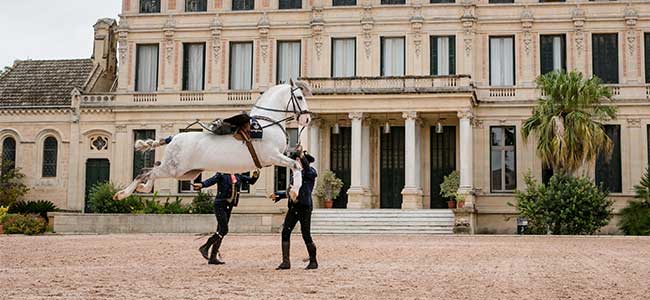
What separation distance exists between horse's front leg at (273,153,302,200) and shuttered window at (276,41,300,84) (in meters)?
29.2

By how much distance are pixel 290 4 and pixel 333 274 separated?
3080 centimetres

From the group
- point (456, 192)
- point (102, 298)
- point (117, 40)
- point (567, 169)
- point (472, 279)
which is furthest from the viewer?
point (117, 40)

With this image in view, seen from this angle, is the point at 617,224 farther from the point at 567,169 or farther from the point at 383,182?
the point at 383,182

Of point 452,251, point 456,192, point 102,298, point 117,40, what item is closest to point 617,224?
point 456,192

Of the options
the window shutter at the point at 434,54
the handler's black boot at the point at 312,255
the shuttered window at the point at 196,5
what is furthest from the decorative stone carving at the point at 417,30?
the handler's black boot at the point at 312,255

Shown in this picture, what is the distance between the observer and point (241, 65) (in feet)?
141

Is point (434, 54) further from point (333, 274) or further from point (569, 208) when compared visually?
point (333, 274)

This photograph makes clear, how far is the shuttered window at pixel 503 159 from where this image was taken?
132 ft

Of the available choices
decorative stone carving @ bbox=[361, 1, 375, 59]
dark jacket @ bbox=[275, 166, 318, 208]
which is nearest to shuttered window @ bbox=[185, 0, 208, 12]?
decorative stone carving @ bbox=[361, 1, 375, 59]

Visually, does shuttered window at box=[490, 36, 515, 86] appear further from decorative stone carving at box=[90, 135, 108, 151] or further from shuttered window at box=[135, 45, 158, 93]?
decorative stone carving at box=[90, 135, 108, 151]

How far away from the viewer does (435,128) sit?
4059cm

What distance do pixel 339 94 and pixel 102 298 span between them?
28.3 metres

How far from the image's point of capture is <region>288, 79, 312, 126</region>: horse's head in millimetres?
14258

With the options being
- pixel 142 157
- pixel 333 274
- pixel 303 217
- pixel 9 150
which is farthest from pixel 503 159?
pixel 333 274
